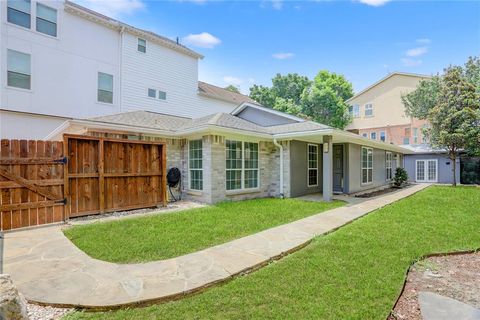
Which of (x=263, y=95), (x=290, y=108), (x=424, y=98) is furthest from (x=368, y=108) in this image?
(x=263, y=95)

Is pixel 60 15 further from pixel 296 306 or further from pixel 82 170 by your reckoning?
pixel 296 306

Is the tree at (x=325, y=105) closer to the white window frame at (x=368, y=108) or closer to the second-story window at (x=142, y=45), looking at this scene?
the white window frame at (x=368, y=108)

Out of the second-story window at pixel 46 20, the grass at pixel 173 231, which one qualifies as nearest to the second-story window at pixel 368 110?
the grass at pixel 173 231

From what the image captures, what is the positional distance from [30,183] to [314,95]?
1017 inches

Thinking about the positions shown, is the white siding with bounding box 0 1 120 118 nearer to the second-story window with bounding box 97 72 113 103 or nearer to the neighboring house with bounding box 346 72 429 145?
A: the second-story window with bounding box 97 72 113 103

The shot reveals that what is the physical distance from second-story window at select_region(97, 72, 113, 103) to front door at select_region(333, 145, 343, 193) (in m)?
12.2

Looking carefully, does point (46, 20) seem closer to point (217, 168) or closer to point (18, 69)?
point (18, 69)

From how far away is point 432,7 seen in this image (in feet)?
33.2

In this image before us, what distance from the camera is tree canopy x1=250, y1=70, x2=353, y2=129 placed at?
26.2m

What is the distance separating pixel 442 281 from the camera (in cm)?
349

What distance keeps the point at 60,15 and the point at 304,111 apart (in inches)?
897

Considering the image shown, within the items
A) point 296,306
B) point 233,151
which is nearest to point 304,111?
point 233,151

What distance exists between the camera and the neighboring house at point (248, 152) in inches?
349

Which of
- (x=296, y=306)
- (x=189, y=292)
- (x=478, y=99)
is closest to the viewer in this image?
(x=296, y=306)
